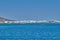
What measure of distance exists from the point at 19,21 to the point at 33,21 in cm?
274

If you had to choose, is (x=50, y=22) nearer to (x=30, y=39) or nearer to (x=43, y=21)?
(x=43, y=21)

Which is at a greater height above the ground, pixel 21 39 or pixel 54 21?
pixel 54 21

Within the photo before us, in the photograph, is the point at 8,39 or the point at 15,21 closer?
the point at 8,39

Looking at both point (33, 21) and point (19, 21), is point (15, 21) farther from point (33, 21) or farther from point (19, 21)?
point (33, 21)

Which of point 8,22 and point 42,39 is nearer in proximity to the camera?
point 42,39

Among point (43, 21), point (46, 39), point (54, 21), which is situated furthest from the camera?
point (43, 21)

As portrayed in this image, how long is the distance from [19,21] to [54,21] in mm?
6297

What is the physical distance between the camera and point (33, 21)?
43031mm

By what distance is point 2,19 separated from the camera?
41562 millimetres

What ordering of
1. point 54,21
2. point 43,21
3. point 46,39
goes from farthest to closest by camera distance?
point 43,21 → point 54,21 → point 46,39

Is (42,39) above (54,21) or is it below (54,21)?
below

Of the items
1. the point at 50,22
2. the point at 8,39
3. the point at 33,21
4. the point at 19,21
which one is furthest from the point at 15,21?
the point at 8,39

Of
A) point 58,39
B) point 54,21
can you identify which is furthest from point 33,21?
point 58,39

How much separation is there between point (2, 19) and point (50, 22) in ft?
27.9
